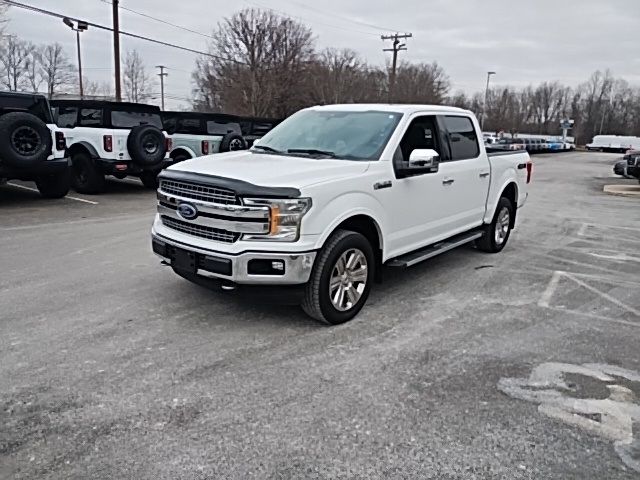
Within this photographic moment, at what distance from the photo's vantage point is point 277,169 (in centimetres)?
451

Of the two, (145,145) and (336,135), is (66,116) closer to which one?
(145,145)

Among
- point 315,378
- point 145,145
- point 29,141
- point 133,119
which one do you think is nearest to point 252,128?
point 133,119

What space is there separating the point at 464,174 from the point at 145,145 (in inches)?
325

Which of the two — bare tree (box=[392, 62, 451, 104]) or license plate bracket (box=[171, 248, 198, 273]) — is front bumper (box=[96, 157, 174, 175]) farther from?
bare tree (box=[392, 62, 451, 104])

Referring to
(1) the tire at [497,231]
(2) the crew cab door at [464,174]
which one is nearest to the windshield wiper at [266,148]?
(2) the crew cab door at [464,174]

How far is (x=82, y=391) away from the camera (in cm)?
339

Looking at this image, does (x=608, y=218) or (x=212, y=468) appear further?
(x=608, y=218)

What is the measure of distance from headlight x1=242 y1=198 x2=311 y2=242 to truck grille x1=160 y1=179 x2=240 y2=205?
0.16 m

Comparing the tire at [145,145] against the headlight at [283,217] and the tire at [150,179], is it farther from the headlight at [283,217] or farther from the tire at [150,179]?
the headlight at [283,217]

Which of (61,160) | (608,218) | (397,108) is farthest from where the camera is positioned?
(608,218)

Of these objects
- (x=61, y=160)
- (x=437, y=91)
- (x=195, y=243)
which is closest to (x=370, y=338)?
(x=195, y=243)

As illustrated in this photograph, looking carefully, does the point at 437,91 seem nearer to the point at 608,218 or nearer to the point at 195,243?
the point at 608,218

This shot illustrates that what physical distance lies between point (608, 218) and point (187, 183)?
1003 centimetres

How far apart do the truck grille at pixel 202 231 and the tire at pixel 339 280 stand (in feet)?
2.36
